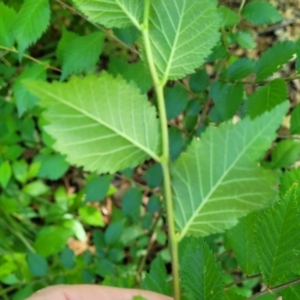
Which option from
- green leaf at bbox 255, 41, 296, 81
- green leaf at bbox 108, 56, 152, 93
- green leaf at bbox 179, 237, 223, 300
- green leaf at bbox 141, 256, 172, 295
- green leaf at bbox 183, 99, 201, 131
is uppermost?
green leaf at bbox 255, 41, 296, 81

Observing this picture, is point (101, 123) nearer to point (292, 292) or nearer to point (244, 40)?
point (292, 292)

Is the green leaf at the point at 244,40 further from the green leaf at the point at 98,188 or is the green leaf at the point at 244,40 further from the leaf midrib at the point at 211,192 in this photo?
the leaf midrib at the point at 211,192

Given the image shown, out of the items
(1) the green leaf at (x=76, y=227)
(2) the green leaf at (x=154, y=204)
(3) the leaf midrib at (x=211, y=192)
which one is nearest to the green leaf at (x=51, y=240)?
(1) the green leaf at (x=76, y=227)

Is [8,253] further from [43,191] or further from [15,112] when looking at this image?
[15,112]

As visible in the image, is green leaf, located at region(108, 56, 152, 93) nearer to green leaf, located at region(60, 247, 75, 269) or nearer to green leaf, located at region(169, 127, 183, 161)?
green leaf, located at region(169, 127, 183, 161)

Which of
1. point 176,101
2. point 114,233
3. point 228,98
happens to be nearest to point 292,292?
point 228,98

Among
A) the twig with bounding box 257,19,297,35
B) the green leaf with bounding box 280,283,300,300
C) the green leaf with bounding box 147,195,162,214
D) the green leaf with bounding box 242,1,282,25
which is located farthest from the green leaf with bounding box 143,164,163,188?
the twig with bounding box 257,19,297,35
